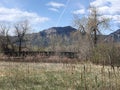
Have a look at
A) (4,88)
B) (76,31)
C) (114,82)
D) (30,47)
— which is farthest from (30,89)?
(30,47)

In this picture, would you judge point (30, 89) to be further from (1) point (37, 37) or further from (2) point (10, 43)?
(1) point (37, 37)

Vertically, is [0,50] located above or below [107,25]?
below

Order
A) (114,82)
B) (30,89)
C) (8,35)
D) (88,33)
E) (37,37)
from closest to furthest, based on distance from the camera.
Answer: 1. (114,82)
2. (30,89)
3. (88,33)
4. (8,35)
5. (37,37)

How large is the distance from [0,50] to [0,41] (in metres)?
3.78

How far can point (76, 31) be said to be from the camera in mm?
72375

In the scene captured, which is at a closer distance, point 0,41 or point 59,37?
point 0,41

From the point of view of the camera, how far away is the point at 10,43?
7469 centimetres

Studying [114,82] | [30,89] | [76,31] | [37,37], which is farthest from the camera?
[37,37]

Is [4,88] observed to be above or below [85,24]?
below

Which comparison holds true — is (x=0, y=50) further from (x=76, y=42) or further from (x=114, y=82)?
(x=114, y=82)

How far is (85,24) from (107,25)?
4.89 metres

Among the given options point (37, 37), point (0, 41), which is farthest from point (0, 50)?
point (37, 37)

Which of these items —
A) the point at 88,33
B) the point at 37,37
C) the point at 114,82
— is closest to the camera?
the point at 114,82

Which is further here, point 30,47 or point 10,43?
point 30,47
